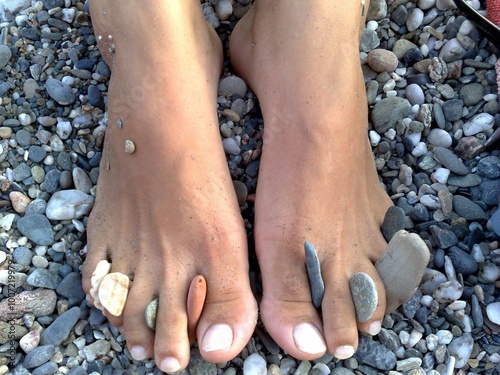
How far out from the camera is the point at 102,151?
1.39 m

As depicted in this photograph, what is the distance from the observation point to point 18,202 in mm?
1332

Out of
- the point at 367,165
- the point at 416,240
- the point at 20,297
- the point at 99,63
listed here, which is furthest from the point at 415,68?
the point at 20,297

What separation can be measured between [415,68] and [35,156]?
0.93 m

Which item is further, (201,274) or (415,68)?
(415,68)

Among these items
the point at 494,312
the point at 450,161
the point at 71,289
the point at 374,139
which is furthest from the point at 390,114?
the point at 71,289

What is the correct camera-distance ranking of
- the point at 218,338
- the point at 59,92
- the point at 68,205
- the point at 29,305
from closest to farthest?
the point at 218,338, the point at 29,305, the point at 68,205, the point at 59,92

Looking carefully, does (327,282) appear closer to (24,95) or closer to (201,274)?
(201,274)

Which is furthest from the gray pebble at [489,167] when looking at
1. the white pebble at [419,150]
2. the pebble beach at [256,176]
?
the white pebble at [419,150]

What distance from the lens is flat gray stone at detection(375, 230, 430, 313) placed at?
1.16m

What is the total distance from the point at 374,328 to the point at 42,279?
682 mm

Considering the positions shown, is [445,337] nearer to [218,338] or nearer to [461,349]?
[461,349]

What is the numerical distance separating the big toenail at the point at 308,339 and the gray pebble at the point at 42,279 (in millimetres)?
513

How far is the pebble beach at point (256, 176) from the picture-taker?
47.4 inches

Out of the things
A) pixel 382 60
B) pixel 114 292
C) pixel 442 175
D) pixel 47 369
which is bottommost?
pixel 47 369
